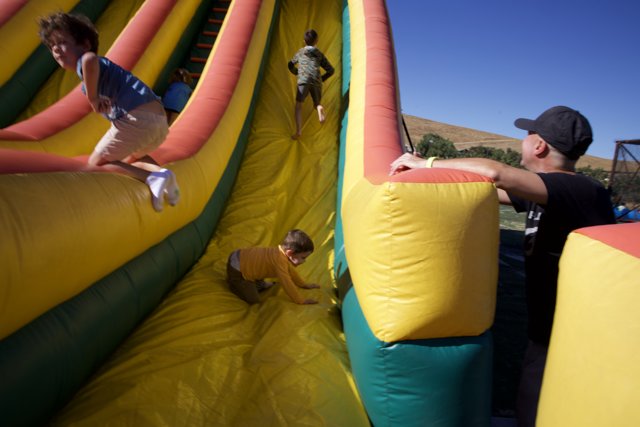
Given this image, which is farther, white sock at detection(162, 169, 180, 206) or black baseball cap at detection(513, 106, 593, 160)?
white sock at detection(162, 169, 180, 206)

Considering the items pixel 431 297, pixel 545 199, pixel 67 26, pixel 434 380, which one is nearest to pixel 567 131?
pixel 545 199

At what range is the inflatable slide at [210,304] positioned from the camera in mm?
1323

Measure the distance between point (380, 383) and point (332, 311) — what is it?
923 millimetres

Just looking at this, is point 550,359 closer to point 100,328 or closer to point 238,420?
point 238,420

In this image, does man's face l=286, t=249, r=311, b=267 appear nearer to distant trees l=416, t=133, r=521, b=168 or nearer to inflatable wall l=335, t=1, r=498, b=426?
inflatable wall l=335, t=1, r=498, b=426

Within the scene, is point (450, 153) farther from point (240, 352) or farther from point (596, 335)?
point (596, 335)

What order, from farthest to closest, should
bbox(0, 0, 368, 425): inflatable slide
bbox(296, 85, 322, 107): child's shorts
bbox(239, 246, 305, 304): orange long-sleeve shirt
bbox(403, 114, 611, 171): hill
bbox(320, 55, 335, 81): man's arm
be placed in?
bbox(403, 114, 611, 171): hill → bbox(320, 55, 335, 81): man's arm → bbox(296, 85, 322, 107): child's shorts → bbox(239, 246, 305, 304): orange long-sleeve shirt → bbox(0, 0, 368, 425): inflatable slide

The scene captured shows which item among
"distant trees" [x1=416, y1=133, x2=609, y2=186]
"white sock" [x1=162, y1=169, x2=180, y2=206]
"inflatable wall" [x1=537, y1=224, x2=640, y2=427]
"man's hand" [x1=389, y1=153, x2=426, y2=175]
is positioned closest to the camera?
"inflatable wall" [x1=537, y1=224, x2=640, y2=427]

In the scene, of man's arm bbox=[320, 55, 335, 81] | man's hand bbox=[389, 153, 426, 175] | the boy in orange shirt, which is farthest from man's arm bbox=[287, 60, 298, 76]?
man's hand bbox=[389, 153, 426, 175]

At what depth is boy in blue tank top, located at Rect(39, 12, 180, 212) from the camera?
6.13 feet

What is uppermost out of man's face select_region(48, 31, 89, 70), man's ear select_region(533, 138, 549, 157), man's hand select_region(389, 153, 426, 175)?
man's face select_region(48, 31, 89, 70)

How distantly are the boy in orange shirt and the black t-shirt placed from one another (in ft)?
4.10

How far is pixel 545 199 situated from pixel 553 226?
0.38ft

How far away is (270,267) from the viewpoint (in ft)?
8.13
